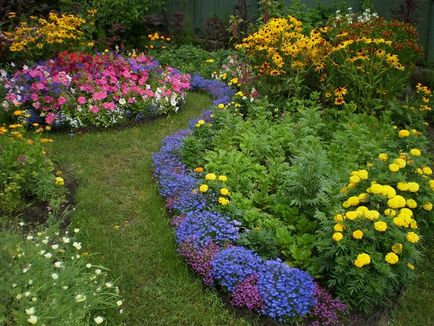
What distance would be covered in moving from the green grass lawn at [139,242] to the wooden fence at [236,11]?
4926mm

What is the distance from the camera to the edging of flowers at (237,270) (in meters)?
3.03

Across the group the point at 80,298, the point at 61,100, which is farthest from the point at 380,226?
the point at 61,100

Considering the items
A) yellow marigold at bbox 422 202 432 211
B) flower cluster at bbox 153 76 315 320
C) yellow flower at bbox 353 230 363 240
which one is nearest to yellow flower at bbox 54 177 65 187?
flower cluster at bbox 153 76 315 320

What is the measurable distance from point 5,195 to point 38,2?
6.59 metres

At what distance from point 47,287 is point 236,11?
27.5 feet

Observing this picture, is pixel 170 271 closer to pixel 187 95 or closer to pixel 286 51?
pixel 286 51

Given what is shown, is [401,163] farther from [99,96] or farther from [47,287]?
[99,96]

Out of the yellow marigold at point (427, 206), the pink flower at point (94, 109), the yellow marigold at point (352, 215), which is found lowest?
the pink flower at point (94, 109)

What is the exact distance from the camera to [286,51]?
18.8 ft

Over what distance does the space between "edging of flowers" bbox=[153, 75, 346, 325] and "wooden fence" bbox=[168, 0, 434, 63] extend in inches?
225

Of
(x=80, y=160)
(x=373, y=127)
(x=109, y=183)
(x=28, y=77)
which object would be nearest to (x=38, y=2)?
(x=28, y=77)

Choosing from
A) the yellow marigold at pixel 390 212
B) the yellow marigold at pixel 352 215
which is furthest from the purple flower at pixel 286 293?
the yellow marigold at pixel 390 212

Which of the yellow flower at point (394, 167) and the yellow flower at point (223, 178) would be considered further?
the yellow flower at point (223, 178)

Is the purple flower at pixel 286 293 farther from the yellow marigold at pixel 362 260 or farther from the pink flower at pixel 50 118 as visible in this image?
the pink flower at pixel 50 118
